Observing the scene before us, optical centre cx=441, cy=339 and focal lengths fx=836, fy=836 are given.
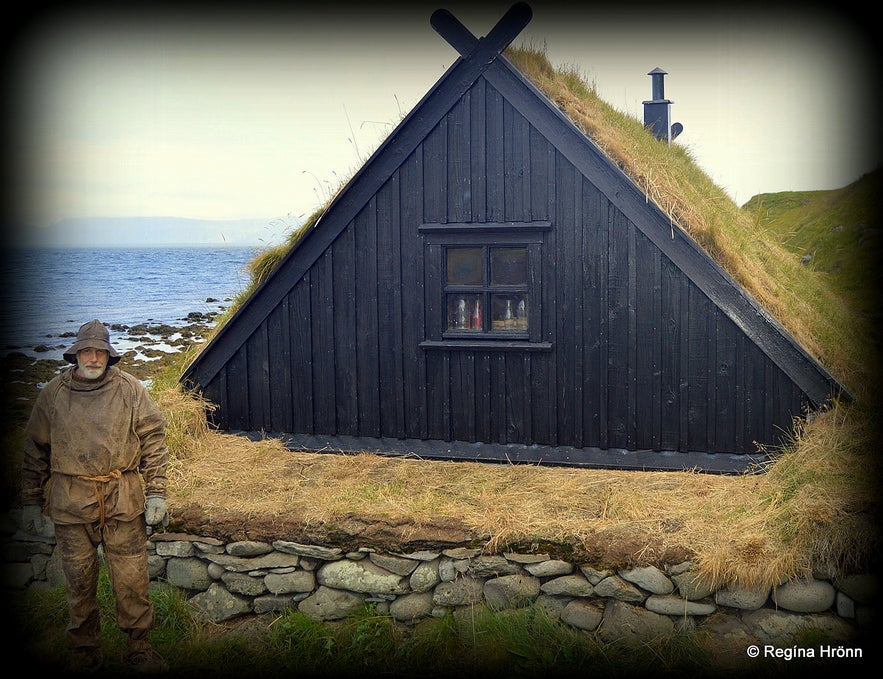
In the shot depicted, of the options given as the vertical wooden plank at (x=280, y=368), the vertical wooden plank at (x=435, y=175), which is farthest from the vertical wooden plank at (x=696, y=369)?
the vertical wooden plank at (x=280, y=368)

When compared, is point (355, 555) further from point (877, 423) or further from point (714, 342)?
point (877, 423)

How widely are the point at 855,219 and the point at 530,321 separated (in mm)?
13014

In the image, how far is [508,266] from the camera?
316 inches

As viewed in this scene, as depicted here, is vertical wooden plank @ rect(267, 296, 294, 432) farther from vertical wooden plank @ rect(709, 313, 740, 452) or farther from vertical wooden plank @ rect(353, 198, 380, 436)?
vertical wooden plank @ rect(709, 313, 740, 452)

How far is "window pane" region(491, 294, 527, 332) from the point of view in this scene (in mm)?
8102

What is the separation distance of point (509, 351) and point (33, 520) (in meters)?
4.58

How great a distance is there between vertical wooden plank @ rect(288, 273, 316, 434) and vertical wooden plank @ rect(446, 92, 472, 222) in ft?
5.50

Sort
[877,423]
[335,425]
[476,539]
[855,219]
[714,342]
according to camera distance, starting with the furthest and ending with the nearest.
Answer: [855,219], [335,425], [714,342], [877,423], [476,539]

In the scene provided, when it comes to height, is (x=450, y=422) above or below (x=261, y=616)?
above

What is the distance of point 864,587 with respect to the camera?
18.6 ft

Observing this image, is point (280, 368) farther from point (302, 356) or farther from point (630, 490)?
point (630, 490)

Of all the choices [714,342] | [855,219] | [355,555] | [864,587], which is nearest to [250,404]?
[355,555]

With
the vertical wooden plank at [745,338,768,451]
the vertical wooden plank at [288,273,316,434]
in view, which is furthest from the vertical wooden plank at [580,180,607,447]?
the vertical wooden plank at [288,273,316,434]

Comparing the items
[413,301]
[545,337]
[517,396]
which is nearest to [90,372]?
[413,301]
